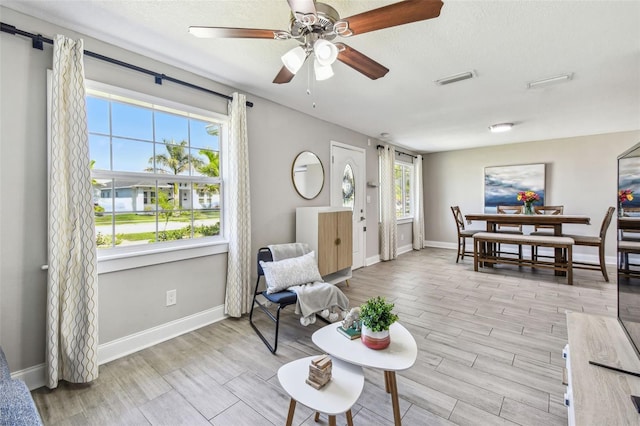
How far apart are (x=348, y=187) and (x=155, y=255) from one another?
3153 millimetres

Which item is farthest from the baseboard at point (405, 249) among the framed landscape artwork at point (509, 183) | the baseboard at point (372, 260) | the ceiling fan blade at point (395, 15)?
the ceiling fan blade at point (395, 15)

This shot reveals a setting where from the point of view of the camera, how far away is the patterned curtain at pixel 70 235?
1.85 metres

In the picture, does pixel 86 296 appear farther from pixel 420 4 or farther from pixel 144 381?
pixel 420 4

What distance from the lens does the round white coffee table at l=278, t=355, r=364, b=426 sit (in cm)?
119

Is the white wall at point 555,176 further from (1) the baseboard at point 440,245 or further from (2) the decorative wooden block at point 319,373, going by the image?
(2) the decorative wooden block at point 319,373

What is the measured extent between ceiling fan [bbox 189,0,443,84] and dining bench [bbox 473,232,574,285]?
4.09m

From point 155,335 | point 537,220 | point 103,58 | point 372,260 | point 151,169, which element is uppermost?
point 103,58

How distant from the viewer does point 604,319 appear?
65.7 inches

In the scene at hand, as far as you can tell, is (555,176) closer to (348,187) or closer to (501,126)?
(501,126)

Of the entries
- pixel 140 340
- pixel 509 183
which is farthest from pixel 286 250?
pixel 509 183

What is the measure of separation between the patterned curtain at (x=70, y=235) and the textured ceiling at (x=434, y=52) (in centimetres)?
51

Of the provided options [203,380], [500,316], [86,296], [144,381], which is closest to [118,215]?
[86,296]

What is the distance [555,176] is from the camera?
222 inches

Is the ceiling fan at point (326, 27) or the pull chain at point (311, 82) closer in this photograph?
the ceiling fan at point (326, 27)
